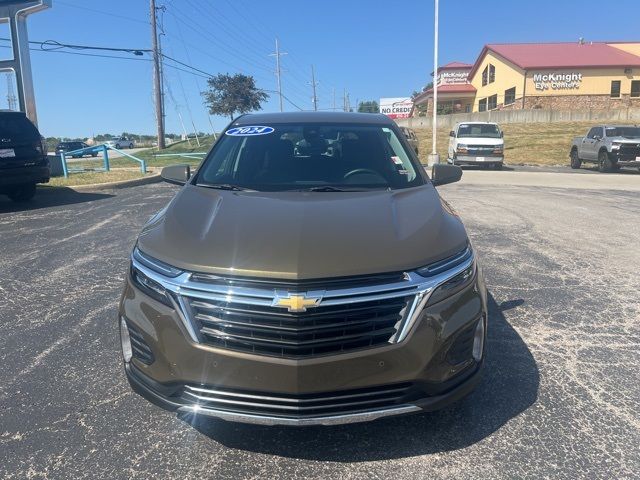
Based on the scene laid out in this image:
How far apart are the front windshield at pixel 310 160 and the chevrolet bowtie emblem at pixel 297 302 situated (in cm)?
129

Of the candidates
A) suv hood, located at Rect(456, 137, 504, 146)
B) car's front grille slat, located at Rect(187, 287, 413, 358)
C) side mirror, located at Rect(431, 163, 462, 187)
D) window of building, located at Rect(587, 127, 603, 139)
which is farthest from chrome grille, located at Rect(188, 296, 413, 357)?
window of building, located at Rect(587, 127, 603, 139)

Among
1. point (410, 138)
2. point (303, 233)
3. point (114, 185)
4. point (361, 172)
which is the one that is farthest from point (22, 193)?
point (410, 138)

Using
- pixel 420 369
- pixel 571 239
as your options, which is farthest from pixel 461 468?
pixel 571 239

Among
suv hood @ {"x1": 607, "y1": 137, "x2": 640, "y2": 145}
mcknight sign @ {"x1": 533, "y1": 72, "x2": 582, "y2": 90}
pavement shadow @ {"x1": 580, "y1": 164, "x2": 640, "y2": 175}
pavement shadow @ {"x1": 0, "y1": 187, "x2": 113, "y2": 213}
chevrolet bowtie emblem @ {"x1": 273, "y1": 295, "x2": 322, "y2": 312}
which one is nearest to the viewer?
chevrolet bowtie emblem @ {"x1": 273, "y1": 295, "x2": 322, "y2": 312}

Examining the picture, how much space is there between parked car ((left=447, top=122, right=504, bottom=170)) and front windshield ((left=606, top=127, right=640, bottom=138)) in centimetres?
400

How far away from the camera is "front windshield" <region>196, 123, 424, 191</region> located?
353 cm

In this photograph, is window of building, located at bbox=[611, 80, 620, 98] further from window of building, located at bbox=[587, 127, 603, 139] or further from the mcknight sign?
window of building, located at bbox=[587, 127, 603, 139]

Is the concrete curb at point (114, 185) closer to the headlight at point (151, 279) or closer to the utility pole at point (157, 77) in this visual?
the headlight at point (151, 279)

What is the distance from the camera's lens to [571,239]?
23.9 feet

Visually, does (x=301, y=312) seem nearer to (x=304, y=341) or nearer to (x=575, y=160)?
(x=304, y=341)

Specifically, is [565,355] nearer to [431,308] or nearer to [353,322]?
[431,308]

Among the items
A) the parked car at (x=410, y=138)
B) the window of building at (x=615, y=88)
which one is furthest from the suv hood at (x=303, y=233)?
the window of building at (x=615, y=88)

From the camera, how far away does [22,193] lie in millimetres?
10898

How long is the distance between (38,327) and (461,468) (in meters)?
3.44
